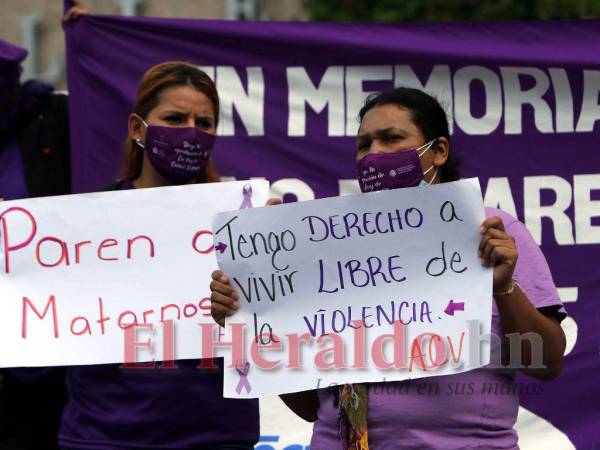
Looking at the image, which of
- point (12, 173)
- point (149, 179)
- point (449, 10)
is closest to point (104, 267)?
point (149, 179)

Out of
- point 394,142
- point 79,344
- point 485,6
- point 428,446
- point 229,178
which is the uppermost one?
point 485,6

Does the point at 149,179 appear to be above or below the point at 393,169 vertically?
above

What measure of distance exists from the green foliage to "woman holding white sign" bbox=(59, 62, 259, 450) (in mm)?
4765

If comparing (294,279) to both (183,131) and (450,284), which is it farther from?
(183,131)

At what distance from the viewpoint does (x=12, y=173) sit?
402 centimetres

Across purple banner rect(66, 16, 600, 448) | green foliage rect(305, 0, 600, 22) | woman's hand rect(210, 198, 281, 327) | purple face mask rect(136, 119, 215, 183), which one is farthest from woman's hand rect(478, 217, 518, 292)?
green foliage rect(305, 0, 600, 22)

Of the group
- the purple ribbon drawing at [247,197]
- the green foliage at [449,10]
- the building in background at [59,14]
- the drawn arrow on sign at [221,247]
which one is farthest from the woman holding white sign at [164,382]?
the building in background at [59,14]

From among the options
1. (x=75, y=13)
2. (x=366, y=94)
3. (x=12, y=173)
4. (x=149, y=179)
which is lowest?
(x=149, y=179)

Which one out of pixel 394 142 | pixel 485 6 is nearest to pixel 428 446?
pixel 394 142

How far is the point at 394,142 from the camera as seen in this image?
2898 millimetres

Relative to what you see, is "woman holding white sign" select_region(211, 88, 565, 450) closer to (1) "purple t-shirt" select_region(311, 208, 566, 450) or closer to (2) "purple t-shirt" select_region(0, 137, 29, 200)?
(1) "purple t-shirt" select_region(311, 208, 566, 450)

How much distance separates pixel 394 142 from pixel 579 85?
1.51m

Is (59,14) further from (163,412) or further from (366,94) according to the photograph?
(163,412)

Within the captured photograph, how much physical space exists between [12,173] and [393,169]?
1663 millimetres
